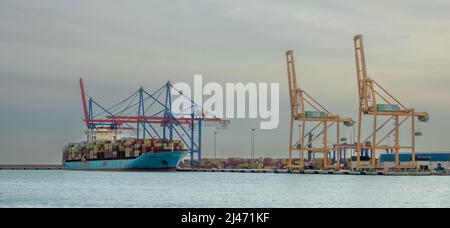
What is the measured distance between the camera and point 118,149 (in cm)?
13038

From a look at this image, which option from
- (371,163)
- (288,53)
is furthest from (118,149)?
(371,163)

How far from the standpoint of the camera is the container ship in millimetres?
126188

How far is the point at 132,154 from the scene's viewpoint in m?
127

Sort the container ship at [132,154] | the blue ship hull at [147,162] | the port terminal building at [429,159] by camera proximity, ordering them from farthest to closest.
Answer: the port terminal building at [429,159], the container ship at [132,154], the blue ship hull at [147,162]

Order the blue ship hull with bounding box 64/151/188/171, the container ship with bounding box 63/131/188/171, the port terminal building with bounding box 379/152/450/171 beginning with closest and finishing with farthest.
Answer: the blue ship hull with bounding box 64/151/188/171
the container ship with bounding box 63/131/188/171
the port terminal building with bounding box 379/152/450/171

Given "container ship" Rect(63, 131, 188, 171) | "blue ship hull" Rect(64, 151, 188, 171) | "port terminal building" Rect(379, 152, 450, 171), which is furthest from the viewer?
"port terminal building" Rect(379, 152, 450, 171)

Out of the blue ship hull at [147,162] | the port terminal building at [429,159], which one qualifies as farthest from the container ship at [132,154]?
the port terminal building at [429,159]

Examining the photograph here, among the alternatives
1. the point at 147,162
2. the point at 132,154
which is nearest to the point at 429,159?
the point at 147,162

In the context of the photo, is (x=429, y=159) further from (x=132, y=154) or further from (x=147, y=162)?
(x=132, y=154)

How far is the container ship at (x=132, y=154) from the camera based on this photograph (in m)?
126

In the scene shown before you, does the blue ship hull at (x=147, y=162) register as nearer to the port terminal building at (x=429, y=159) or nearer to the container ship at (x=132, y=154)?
the container ship at (x=132, y=154)

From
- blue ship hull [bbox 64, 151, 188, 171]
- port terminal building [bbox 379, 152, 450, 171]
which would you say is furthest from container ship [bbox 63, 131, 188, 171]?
port terminal building [bbox 379, 152, 450, 171]

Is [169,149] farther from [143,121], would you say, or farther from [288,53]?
[288,53]

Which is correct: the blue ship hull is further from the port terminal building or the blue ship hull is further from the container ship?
the port terminal building
